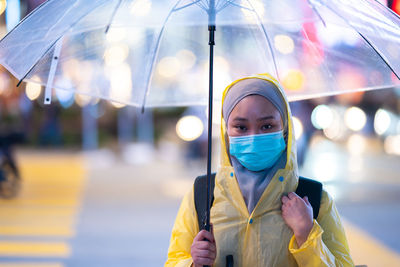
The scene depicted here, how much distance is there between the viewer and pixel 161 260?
640cm

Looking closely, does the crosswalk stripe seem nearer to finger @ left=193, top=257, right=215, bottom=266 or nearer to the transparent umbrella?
the transparent umbrella

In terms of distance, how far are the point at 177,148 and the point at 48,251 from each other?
14.6 m

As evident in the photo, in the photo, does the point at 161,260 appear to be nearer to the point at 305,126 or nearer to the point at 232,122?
the point at 232,122

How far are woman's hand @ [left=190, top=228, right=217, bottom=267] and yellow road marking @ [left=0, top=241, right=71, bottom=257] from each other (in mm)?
4890

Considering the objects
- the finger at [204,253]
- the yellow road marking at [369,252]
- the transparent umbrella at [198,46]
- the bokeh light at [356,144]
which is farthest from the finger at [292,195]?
the bokeh light at [356,144]

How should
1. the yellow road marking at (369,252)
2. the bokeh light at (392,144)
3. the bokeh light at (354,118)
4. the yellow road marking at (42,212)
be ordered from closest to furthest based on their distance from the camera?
the yellow road marking at (369,252), the yellow road marking at (42,212), the bokeh light at (392,144), the bokeh light at (354,118)

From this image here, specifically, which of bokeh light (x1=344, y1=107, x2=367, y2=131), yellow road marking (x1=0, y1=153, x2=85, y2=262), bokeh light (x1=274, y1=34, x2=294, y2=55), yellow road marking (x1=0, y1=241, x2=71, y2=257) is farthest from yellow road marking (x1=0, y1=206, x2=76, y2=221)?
bokeh light (x1=344, y1=107, x2=367, y2=131)

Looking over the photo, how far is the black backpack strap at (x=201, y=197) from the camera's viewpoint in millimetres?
2242

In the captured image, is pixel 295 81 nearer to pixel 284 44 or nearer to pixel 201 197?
pixel 284 44

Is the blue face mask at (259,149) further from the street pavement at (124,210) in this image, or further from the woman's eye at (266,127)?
the street pavement at (124,210)

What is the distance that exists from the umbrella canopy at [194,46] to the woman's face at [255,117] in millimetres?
507

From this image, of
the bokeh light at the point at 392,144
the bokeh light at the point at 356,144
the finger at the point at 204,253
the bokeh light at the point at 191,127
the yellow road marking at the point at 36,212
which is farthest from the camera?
the bokeh light at the point at 356,144

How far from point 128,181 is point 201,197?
1071 cm

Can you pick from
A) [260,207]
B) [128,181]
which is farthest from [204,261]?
[128,181]
